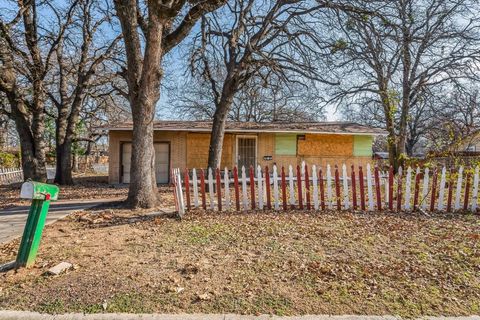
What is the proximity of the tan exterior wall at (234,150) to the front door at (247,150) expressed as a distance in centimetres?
22

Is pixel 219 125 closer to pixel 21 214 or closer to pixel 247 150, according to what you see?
pixel 247 150

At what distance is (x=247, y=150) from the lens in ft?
53.5

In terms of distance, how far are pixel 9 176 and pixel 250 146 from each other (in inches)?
522

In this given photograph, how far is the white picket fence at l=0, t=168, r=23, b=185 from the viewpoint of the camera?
15936mm

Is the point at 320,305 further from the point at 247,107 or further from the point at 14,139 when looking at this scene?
the point at 14,139

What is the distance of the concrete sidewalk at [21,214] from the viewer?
5821 millimetres

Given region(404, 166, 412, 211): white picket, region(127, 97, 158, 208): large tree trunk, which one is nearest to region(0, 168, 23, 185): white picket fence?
region(127, 97, 158, 208): large tree trunk

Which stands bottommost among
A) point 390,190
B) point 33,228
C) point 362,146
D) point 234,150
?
point 33,228

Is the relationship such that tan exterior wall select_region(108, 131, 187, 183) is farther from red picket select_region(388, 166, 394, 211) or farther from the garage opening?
red picket select_region(388, 166, 394, 211)

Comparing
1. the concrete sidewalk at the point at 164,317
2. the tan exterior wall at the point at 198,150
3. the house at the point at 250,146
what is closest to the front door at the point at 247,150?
the house at the point at 250,146

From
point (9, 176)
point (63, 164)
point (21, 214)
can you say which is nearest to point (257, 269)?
point (21, 214)

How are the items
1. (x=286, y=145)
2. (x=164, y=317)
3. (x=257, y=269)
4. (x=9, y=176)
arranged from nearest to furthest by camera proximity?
1. (x=164, y=317)
2. (x=257, y=269)
3. (x=286, y=145)
4. (x=9, y=176)

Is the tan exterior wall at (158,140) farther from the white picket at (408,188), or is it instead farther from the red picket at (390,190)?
the white picket at (408,188)

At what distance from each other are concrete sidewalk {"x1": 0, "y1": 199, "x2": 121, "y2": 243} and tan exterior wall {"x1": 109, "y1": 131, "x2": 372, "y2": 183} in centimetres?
589
